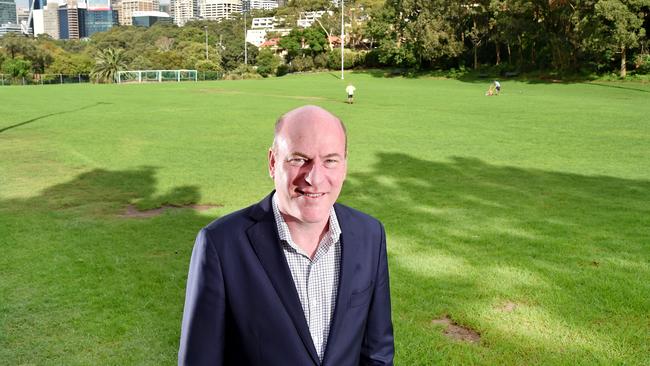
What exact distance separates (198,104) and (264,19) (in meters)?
159

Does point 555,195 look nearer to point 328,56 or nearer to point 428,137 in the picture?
point 428,137

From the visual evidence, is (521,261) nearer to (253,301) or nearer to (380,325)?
(380,325)

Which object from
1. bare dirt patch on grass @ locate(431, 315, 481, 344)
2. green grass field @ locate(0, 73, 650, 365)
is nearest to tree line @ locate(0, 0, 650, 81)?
green grass field @ locate(0, 73, 650, 365)

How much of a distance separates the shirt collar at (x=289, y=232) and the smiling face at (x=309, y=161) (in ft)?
0.25

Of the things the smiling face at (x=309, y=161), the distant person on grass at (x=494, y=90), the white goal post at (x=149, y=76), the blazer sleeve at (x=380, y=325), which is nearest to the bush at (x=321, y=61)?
the white goal post at (x=149, y=76)

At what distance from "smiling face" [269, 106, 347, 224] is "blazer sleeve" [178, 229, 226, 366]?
34 cm

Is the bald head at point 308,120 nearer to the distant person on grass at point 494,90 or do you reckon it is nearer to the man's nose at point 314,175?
the man's nose at point 314,175

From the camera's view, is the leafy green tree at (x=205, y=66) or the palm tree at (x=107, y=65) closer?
the palm tree at (x=107, y=65)

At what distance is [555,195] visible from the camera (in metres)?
Answer: 11.8

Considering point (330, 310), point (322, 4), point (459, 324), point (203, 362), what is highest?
point (322, 4)

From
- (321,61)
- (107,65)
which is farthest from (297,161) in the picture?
(107,65)

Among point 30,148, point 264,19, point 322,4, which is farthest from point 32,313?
point 264,19

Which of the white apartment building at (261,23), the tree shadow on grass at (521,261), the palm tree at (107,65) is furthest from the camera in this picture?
the white apartment building at (261,23)

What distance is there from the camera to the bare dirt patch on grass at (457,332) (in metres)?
5.89
